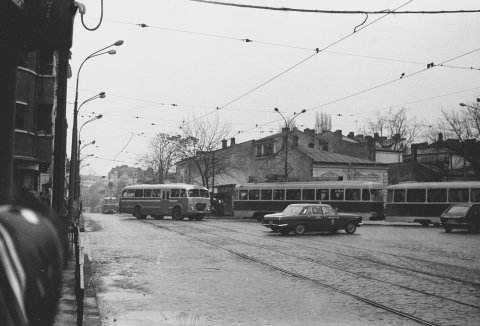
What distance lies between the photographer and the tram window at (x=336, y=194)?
34.5 m

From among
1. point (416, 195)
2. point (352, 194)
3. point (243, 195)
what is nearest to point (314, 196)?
point (352, 194)

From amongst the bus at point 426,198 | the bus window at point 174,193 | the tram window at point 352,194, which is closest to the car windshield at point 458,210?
the bus at point 426,198

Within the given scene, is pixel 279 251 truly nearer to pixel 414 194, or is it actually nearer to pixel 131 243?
pixel 131 243

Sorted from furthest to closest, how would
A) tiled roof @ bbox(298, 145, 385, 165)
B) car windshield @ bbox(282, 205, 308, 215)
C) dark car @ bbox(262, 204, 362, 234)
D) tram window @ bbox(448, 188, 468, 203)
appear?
1. tiled roof @ bbox(298, 145, 385, 165)
2. tram window @ bbox(448, 188, 468, 203)
3. car windshield @ bbox(282, 205, 308, 215)
4. dark car @ bbox(262, 204, 362, 234)

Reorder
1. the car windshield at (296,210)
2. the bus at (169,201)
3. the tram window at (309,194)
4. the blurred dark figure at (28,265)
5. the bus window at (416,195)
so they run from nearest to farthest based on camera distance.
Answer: the blurred dark figure at (28,265) < the car windshield at (296,210) < the bus window at (416,195) < the tram window at (309,194) < the bus at (169,201)

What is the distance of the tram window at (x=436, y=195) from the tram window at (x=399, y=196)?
1816mm

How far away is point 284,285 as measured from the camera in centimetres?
952

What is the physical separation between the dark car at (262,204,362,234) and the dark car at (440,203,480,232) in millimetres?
6025

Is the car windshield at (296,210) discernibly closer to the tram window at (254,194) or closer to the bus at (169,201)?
the tram window at (254,194)

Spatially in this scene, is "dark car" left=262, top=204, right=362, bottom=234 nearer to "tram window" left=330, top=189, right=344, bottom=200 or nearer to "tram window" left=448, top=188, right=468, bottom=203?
"tram window" left=330, top=189, right=344, bottom=200

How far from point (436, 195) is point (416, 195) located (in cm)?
138

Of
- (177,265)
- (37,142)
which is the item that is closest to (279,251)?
(177,265)

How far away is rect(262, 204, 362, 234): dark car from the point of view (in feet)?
72.7

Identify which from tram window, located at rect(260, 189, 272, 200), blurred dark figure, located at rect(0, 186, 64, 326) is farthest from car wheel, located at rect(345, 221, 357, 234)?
blurred dark figure, located at rect(0, 186, 64, 326)
